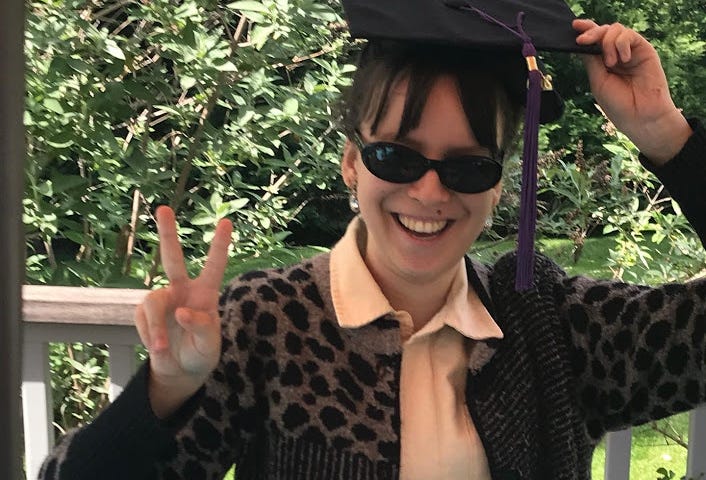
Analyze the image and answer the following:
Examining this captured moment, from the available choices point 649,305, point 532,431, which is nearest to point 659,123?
point 649,305

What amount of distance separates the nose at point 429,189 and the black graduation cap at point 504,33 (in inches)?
3.9

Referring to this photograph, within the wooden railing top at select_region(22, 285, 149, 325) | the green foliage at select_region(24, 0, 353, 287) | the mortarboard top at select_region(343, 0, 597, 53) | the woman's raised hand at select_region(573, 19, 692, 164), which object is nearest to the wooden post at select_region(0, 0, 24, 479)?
the mortarboard top at select_region(343, 0, 597, 53)

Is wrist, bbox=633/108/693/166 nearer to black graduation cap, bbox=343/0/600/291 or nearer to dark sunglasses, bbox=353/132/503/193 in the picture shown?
black graduation cap, bbox=343/0/600/291

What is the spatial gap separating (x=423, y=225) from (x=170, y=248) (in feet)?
1.03

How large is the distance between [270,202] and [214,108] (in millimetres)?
237

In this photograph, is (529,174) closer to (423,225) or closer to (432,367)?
(423,225)

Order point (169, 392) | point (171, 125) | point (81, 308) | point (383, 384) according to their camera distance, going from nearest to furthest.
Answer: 1. point (169, 392)
2. point (383, 384)
3. point (81, 308)
4. point (171, 125)

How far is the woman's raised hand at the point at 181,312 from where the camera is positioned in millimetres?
807

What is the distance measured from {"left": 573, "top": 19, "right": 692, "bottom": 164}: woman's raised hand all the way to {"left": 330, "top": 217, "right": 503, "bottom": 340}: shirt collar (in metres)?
0.30

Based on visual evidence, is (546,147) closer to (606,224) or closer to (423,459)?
(606,224)

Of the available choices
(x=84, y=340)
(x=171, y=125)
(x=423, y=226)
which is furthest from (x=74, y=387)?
(x=423, y=226)

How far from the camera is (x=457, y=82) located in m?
0.94

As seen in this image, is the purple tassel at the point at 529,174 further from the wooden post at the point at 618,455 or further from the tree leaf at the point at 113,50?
the tree leaf at the point at 113,50

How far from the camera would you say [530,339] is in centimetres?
108
